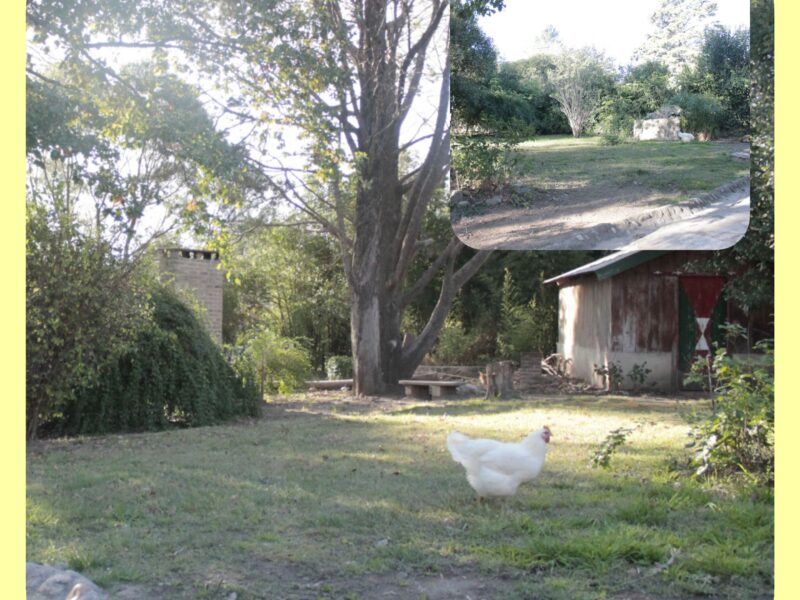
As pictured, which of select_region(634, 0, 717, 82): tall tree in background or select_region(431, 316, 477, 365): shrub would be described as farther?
select_region(431, 316, 477, 365): shrub

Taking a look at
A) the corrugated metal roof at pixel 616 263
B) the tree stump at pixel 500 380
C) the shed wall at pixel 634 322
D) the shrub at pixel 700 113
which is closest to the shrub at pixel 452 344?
the tree stump at pixel 500 380

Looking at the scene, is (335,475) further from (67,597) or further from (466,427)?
(67,597)

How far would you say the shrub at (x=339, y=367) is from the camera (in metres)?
5.80

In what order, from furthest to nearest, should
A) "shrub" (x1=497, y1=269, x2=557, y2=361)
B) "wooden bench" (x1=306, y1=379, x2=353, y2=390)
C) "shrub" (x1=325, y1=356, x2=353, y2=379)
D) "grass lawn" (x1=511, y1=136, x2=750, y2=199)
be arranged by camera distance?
"wooden bench" (x1=306, y1=379, x2=353, y2=390) → "shrub" (x1=325, y1=356, x2=353, y2=379) → "shrub" (x1=497, y1=269, x2=557, y2=361) → "grass lawn" (x1=511, y1=136, x2=750, y2=199)

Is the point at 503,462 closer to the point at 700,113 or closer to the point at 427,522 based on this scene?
the point at 427,522

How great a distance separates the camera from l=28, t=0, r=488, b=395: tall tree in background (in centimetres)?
411

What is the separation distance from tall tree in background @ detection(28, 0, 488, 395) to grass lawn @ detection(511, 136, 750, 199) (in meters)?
0.68

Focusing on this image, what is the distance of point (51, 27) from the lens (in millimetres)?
4156

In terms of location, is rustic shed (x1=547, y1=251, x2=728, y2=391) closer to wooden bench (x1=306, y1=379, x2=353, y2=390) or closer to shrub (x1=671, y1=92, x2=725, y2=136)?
shrub (x1=671, y1=92, x2=725, y2=136)

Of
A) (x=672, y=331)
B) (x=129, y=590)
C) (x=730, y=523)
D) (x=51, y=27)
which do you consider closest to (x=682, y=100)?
(x=672, y=331)

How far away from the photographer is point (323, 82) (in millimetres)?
4402

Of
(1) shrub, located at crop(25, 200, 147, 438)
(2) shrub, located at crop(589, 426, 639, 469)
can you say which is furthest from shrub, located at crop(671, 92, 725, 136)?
(1) shrub, located at crop(25, 200, 147, 438)

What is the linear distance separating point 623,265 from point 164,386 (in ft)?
13.7

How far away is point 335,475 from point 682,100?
7.87 ft
